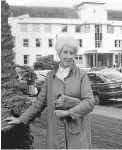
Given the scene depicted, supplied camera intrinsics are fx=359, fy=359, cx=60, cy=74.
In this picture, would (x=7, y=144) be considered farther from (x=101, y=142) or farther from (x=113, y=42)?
(x=113, y=42)

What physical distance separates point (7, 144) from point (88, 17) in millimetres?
54966

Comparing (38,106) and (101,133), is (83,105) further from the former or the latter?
(101,133)

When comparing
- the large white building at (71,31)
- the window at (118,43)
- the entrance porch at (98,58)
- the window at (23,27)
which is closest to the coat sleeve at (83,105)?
the large white building at (71,31)

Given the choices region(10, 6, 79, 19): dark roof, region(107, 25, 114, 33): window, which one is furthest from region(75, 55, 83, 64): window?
region(107, 25, 114, 33): window

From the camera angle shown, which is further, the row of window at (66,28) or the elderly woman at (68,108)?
the row of window at (66,28)

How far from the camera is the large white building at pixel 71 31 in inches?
2172

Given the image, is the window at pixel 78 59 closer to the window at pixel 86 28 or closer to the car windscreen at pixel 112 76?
the window at pixel 86 28

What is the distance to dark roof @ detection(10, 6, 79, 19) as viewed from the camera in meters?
58.2

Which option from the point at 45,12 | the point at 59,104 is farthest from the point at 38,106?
the point at 45,12

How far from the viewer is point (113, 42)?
6156cm

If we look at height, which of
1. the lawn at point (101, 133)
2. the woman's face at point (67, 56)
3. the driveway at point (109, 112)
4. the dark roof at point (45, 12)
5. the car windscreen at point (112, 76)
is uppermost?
the dark roof at point (45, 12)

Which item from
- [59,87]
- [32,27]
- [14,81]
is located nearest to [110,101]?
[14,81]

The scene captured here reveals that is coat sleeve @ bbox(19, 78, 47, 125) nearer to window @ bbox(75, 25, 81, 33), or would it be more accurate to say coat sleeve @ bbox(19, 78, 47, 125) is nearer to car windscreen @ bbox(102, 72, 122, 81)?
car windscreen @ bbox(102, 72, 122, 81)

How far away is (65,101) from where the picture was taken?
3.00 m
